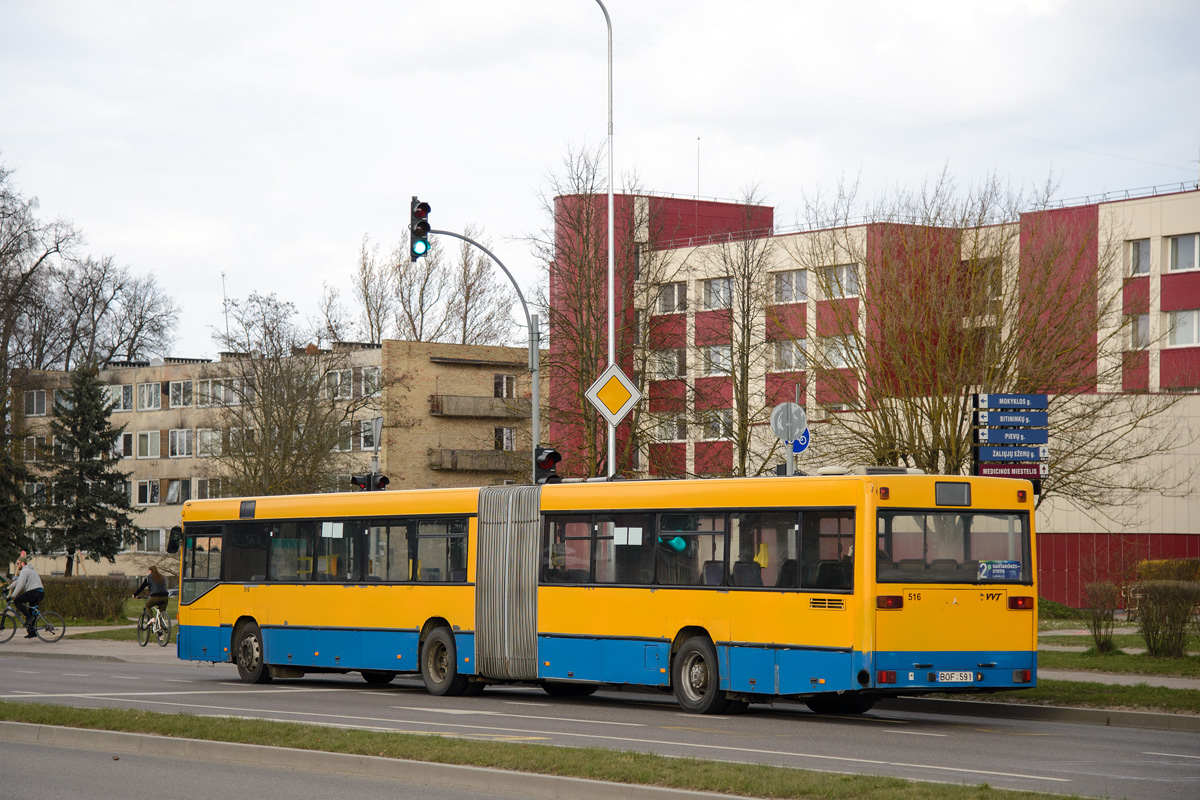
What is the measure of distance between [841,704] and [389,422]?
58.9 m

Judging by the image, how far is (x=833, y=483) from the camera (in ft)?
55.6

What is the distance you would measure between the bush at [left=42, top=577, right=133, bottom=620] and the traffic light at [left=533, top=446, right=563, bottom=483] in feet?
81.4

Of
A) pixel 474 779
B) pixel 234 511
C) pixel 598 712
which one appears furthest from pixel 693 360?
pixel 474 779

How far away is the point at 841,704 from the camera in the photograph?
1911 cm

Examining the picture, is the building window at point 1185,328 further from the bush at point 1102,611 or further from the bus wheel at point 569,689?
the bus wheel at point 569,689

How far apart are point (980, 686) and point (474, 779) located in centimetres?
737

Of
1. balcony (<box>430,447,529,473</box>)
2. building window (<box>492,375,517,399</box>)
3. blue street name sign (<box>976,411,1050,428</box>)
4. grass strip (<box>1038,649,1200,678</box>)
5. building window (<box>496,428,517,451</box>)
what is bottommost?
grass strip (<box>1038,649,1200,678</box>)

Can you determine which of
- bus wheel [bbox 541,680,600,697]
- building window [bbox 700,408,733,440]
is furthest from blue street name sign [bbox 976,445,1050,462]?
building window [bbox 700,408,733,440]

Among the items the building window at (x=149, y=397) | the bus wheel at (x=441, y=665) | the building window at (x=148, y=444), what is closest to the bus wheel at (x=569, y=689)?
the bus wheel at (x=441, y=665)

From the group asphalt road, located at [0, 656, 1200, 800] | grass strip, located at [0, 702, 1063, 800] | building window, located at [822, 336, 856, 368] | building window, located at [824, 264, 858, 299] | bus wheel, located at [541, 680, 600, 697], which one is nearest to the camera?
grass strip, located at [0, 702, 1063, 800]

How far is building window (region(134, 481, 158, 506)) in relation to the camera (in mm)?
99250

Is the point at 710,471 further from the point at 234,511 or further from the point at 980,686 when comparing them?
the point at 980,686

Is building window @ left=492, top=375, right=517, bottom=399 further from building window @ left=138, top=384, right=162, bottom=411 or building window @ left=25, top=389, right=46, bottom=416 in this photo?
building window @ left=25, top=389, right=46, bottom=416

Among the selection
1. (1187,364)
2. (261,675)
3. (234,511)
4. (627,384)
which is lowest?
(261,675)
